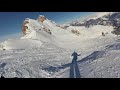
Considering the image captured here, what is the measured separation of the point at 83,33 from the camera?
17.0ft

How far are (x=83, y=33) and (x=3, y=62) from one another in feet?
3.88

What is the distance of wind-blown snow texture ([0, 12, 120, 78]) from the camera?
491 cm

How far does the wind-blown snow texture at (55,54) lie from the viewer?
16.1 feet

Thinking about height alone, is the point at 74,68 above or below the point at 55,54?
below

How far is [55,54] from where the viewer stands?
4996 mm

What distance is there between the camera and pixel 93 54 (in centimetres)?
497
